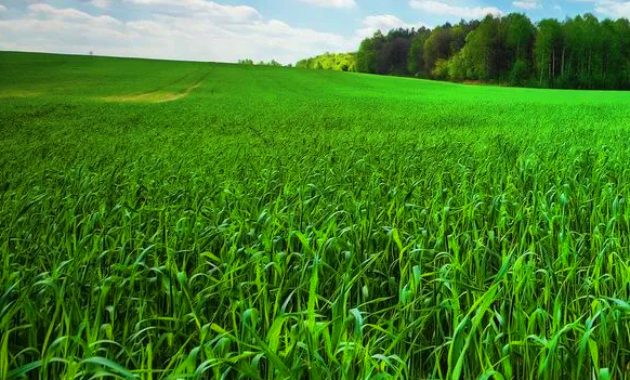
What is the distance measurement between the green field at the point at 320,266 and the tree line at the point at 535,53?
76.4 m

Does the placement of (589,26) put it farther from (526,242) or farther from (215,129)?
(526,242)

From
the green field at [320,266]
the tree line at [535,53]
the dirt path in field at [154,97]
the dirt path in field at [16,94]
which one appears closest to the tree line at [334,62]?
the tree line at [535,53]

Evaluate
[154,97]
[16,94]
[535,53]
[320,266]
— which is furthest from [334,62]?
[320,266]

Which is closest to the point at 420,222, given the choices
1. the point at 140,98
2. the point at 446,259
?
the point at 446,259

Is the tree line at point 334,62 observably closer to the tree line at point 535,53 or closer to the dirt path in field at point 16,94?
the tree line at point 535,53

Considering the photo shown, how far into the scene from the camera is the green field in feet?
8.09

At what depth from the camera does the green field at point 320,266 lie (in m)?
2.47

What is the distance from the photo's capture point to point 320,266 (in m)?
3.46

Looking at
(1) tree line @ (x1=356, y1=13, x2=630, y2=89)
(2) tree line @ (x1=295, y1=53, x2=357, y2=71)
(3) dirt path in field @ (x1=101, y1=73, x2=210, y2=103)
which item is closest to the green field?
(3) dirt path in field @ (x1=101, y1=73, x2=210, y2=103)

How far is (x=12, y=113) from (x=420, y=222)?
2095 cm

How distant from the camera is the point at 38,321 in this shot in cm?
308

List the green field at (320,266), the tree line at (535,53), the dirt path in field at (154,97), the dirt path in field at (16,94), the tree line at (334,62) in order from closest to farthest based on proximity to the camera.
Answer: the green field at (320,266) → the dirt path in field at (154,97) → the dirt path in field at (16,94) → the tree line at (535,53) → the tree line at (334,62)

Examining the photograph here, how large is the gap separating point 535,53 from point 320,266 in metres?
89.4

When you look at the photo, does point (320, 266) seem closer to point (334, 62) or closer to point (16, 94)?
point (16, 94)
